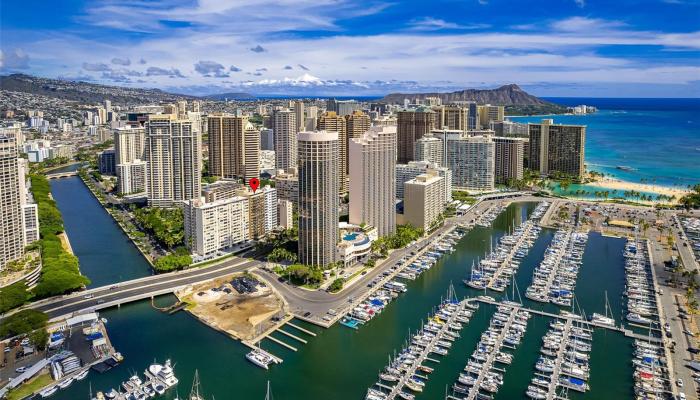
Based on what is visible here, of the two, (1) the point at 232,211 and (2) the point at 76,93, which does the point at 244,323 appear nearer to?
(1) the point at 232,211

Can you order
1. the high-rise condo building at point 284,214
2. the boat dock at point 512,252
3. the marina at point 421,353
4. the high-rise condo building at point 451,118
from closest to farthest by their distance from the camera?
the marina at point 421,353, the boat dock at point 512,252, the high-rise condo building at point 284,214, the high-rise condo building at point 451,118

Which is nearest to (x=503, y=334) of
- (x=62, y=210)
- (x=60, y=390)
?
(x=60, y=390)

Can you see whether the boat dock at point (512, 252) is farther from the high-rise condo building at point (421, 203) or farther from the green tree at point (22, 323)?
the green tree at point (22, 323)

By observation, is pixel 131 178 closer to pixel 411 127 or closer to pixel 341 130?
pixel 341 130

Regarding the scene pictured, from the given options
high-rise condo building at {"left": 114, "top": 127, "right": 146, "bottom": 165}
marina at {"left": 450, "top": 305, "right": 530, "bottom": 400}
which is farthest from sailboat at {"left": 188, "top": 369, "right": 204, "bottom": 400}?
high-rise condo building at {"left": 114, "top": 127, "right": 146, "bottom": 165}

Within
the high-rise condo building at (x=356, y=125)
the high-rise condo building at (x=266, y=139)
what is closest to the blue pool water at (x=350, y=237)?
the high-rise condo building at (x=356, y=125)
